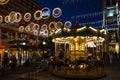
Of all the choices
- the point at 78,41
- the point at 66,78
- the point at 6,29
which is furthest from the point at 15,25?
the point at 66,78

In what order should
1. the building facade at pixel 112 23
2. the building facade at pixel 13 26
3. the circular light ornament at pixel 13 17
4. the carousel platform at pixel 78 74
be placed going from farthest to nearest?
the building facade at pixel 112 23 < the building facade at pixel 13 26 < the circular light ornament at pixel 13 17 < the carousel platform at pixel 78 74

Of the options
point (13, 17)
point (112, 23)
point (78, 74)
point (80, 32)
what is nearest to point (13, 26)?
point (13, 17)

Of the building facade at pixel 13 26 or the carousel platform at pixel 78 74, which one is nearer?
the carousel platform at pixel 78 74

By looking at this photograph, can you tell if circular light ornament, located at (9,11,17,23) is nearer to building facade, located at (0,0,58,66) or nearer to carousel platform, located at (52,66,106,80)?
building facade, located at (0,0,58,66)

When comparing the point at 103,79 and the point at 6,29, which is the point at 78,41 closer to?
the point at 103,79

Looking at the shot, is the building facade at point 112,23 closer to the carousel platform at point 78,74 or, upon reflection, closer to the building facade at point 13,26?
the building facade at point 13,26

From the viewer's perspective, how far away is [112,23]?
75.9 m

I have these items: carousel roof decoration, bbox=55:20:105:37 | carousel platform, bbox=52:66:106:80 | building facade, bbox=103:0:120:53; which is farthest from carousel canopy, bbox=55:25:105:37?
building facade, bbox=103:0:120:53

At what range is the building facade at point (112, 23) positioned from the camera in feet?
237

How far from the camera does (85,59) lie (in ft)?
80.4

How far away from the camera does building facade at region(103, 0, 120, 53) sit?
7213cm

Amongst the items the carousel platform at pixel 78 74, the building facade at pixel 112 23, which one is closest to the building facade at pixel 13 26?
the carousel platform at pixel 78 74

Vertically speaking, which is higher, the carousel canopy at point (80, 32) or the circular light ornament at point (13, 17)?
the circular light ornament at point (13, 17)

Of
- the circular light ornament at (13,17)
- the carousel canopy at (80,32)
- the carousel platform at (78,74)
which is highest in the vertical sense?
the circular light ornament at (13,17)
